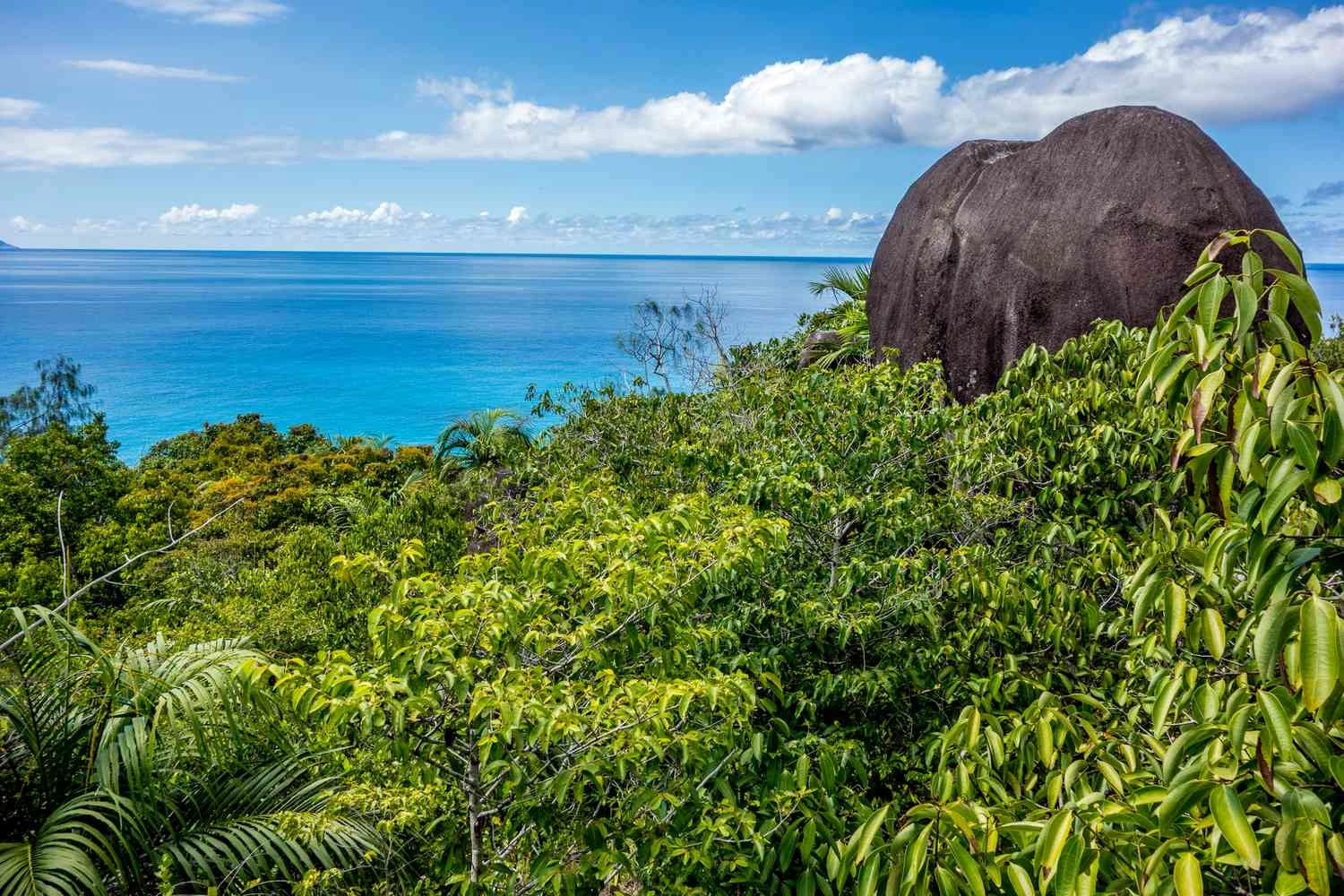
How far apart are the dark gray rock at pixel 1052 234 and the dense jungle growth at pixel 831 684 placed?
385 centimetres

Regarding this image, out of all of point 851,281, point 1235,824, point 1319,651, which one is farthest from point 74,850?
point 851,281

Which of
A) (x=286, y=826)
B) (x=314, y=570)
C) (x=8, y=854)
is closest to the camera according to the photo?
(x=8, y=854)

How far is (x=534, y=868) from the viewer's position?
12.7 ft

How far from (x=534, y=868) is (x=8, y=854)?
107 inches

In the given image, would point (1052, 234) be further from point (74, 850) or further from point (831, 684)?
point (74, 850)

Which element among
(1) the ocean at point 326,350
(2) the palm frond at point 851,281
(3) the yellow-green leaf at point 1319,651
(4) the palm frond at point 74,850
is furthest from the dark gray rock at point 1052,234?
(1) the ocean at point 326,350

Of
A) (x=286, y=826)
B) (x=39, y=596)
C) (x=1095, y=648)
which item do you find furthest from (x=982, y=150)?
(x=39, y=596)

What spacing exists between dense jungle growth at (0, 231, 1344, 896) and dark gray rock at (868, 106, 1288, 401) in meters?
3.85

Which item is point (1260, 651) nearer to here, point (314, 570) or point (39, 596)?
point (314, 570)

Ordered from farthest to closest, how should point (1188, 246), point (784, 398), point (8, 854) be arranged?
point (1188, 246), point (784, 398), point (8, 854)

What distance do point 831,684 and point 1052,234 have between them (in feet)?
26.6

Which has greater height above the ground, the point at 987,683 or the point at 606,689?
the point at 606,689

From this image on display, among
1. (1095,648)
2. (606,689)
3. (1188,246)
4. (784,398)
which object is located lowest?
(1095,648)

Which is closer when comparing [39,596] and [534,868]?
[534,868]
